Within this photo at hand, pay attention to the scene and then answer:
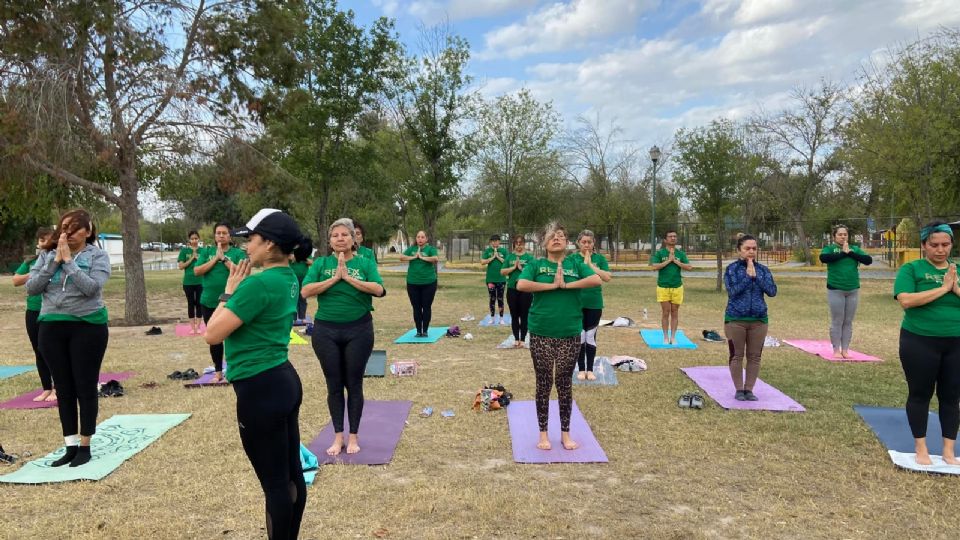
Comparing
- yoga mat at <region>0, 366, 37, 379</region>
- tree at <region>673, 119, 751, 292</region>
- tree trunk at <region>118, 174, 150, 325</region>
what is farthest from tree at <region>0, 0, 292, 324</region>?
tree at <region>673, 119, 751, 292</region>

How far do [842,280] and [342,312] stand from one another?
703cm

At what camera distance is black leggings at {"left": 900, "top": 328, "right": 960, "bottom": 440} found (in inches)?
164

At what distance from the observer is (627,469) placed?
4387 millimetres

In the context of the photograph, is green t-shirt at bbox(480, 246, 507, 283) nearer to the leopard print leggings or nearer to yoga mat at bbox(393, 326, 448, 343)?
yoga mat at bbox(393, 326, 448, 343)

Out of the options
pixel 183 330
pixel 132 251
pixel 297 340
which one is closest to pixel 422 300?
pixel 297 340

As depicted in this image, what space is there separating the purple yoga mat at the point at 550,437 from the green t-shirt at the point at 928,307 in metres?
2.49

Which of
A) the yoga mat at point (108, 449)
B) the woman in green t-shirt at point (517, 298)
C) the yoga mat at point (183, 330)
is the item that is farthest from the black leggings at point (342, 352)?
the yoga mat at point (183, 330)

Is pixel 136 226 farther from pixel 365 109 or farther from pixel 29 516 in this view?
pixel 29 516

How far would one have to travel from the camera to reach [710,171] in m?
18.2

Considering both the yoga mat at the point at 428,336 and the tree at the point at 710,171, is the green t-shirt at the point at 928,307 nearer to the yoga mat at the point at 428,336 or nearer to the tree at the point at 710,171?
the yoga mat at the point at 428,336

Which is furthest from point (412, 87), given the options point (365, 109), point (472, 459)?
Result: point (472, 459)

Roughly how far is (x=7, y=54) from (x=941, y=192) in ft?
73.4

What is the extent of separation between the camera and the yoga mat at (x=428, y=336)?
10.2m

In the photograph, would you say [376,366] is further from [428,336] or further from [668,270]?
[668,270]
